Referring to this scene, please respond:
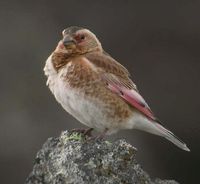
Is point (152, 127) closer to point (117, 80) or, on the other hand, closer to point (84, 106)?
point (117, 80)

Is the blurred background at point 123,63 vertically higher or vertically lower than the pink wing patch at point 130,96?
higher

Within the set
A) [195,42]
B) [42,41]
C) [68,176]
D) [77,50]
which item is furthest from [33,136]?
[68,176]

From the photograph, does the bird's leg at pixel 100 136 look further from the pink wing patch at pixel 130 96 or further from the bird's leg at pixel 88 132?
the pink wing patch at pixel 130 96

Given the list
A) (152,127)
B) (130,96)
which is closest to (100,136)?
(130,96)

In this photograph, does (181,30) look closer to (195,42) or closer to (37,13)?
(195,42)

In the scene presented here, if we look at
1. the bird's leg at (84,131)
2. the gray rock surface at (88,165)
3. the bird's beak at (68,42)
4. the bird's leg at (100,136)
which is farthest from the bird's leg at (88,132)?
the bird's beak at (68,42)

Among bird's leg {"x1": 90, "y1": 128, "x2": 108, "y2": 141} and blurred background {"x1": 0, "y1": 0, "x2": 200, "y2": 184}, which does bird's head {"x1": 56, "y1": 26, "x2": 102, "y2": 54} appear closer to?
bird's leg {"x1": 90, "y1": 128, "x2": 108, "y2": 141}
